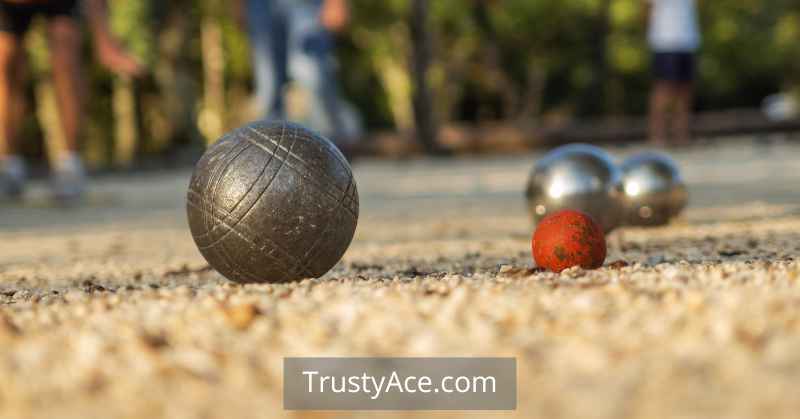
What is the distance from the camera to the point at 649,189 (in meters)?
7.02

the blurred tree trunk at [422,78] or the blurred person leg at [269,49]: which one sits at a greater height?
the blurred tree trunk at [422,78]

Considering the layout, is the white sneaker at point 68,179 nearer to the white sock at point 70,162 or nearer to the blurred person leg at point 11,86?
the white sock at point 70,162

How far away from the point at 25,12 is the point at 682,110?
33.9 feet

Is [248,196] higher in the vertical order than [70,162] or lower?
lower

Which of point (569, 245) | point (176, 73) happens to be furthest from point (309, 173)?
point (176, 73)

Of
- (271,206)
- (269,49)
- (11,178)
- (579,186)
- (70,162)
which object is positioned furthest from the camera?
(269,49)

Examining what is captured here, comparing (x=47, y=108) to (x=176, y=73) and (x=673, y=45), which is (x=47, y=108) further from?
(x=673, y=45)

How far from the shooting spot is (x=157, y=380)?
2.79 meters

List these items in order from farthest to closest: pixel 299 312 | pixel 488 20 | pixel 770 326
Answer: pixel 488 20, pixel 299 312, pixel 770 326

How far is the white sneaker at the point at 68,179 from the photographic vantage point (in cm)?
1030

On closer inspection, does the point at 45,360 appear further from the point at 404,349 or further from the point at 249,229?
the point at 249,229

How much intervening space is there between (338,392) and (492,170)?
1253cm

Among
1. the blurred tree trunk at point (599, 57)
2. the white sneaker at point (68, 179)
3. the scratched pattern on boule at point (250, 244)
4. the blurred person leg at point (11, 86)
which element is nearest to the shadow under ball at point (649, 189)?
the scratched pattern on boule at point (250, 244)

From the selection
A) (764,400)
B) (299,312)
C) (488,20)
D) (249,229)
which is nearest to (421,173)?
(488,20)
